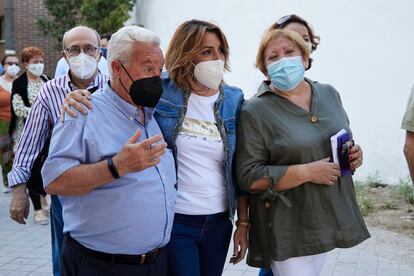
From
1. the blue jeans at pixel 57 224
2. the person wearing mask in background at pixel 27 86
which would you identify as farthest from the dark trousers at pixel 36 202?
the blue jeans at pixel 57 224

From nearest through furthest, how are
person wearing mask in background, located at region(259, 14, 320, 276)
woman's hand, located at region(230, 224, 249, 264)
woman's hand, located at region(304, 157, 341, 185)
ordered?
1. woman's hand, located at region(304, 157, 341, 185)
2. woman's hand, located at region(230, 224, 249, 264)
3. person wearing mask in background, located at region(259, 14, 320, 276)

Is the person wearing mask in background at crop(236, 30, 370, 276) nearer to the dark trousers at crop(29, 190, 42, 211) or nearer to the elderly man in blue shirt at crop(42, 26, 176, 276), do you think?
the elderly man in blue shirt at crop(42, 26, 176, 276)

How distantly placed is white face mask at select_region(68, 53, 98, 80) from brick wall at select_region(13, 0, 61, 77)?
13.1 m

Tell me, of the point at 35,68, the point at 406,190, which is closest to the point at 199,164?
the point at 35,68

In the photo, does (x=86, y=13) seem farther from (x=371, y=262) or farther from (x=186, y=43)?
→ (x=186, y=43)

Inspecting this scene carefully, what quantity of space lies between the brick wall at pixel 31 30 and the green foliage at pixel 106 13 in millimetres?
4459

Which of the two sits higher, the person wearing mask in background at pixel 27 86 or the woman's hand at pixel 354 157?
the woman's hand at pixel 354 157

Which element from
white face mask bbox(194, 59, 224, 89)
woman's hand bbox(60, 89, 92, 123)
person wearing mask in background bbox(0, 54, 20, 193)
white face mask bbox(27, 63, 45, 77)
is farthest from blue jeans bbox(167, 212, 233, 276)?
person wearing mask in background bbox(0, 54, 20, 193)

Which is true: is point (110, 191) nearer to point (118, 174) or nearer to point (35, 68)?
point (118, 174)

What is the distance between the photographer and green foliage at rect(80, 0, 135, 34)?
37.3 feet

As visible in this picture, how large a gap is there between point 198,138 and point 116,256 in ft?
2.46

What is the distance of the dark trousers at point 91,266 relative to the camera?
2.36m

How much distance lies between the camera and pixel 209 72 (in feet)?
9.16

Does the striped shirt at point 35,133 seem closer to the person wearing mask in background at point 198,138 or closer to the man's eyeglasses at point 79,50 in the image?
the man's eyeglasses at point 79,50
